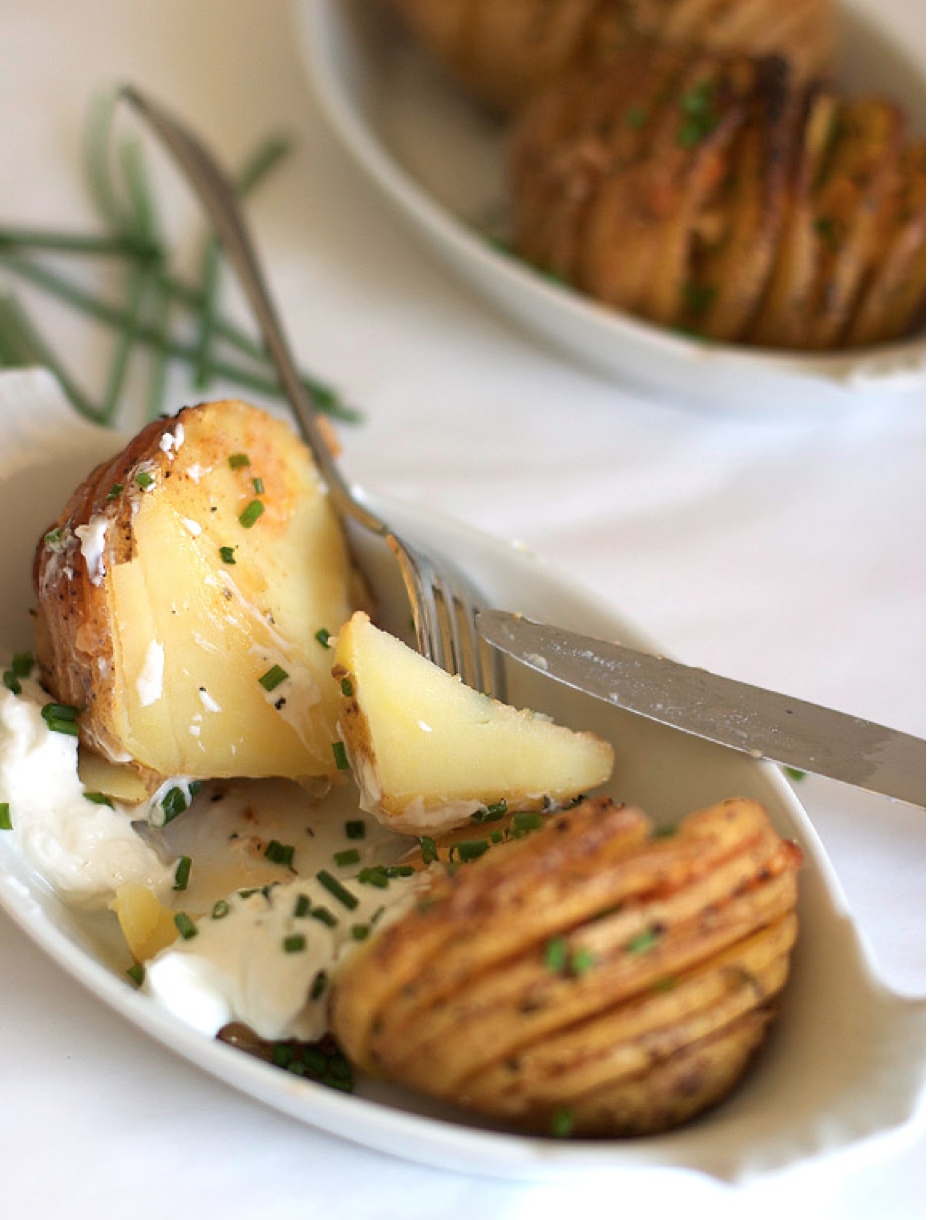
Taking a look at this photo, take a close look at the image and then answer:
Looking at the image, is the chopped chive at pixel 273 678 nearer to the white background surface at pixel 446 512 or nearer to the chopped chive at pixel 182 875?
the chopped chive at pixel 182 875

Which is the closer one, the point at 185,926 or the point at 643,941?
the point at 643,941

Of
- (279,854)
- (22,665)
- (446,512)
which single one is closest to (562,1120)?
(279,854)

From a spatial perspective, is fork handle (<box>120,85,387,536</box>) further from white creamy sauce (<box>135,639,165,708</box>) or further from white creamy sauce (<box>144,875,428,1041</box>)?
white creamy sauce (<box>144,875,428,1041</box>)

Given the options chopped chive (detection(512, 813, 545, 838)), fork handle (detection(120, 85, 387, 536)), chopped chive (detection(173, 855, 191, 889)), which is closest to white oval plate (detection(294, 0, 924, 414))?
fork handle (detection(120, 85, 387, 536))

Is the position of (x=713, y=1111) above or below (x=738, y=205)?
below

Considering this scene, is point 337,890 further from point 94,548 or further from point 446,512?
point 446,512

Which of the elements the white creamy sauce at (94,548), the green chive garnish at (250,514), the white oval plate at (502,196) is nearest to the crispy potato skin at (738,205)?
the white oval plate at (502,196)
